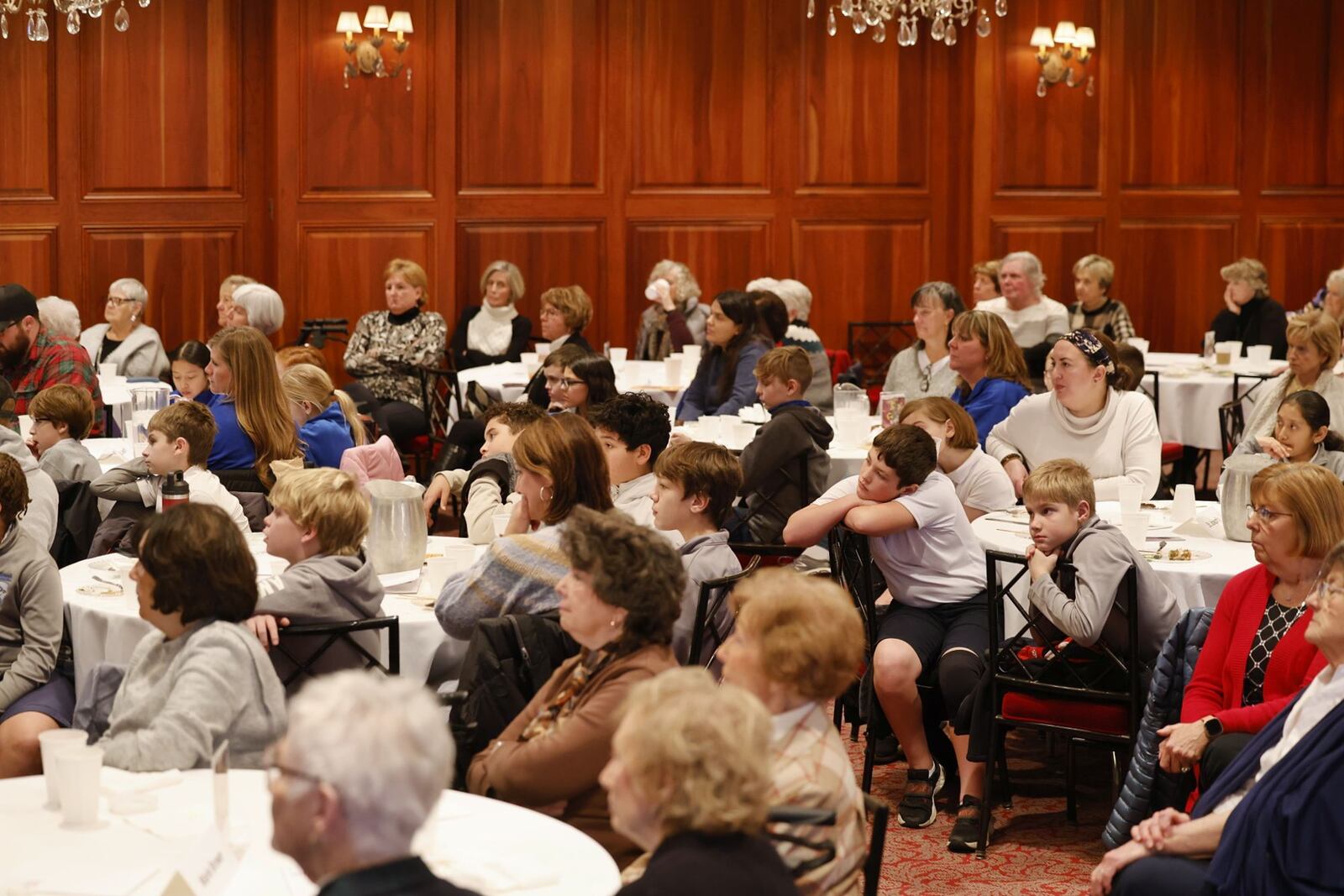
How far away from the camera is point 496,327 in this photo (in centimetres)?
1042

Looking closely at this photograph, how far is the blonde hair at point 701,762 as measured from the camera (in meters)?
2.00

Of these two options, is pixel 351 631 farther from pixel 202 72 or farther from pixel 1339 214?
pixel 1339 214

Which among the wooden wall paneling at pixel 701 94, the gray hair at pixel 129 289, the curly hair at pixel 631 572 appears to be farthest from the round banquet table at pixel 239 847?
the wooden wall paneling at pixel 701 94

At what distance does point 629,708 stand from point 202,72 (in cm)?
987

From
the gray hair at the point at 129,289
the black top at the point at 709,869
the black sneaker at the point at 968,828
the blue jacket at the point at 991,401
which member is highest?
the gray hair at the point at 129,289

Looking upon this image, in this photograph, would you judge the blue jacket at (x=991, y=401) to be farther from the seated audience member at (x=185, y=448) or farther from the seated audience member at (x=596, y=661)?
the seated audience member at (x=596, y=661)

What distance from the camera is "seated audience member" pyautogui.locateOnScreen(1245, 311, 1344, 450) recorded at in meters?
6.72

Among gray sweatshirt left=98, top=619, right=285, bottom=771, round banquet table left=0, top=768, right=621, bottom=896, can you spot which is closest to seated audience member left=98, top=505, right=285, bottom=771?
gray sweatshirt left=98, top=619, right=285, bottom=771

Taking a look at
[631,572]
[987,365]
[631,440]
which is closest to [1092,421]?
[987,365]

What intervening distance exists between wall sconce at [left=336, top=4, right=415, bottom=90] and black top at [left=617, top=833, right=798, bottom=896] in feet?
31.2

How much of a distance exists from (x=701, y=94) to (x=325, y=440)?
609 cm

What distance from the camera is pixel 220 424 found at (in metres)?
5.85

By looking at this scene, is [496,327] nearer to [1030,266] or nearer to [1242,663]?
[1030,266]

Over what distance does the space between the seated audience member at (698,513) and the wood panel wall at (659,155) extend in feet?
23.7
